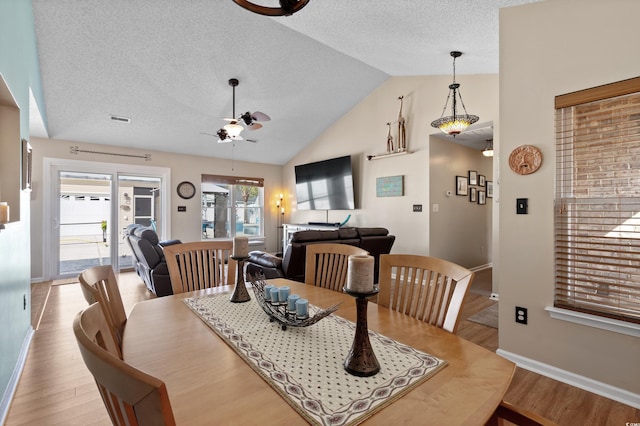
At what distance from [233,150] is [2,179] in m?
4.88

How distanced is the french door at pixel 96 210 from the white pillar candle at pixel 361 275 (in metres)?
6.40

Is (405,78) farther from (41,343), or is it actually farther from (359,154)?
(41,343)

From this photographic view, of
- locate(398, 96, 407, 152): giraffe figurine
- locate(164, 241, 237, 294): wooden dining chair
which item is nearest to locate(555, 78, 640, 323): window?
locate(164, 241, 237, 294): wooden dining chair

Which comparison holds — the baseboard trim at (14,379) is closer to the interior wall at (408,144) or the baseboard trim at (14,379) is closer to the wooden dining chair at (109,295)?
the wooden dining chair at (109,295)

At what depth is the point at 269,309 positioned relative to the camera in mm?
1206

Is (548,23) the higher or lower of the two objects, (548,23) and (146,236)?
the higher

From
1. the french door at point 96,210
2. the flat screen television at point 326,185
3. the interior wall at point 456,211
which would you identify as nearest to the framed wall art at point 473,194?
the interior wall at point 456,211

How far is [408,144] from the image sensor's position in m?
5.15

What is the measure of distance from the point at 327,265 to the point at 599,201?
1795mm

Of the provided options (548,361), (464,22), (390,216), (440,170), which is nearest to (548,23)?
(464,22)

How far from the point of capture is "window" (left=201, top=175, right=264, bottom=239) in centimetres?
718

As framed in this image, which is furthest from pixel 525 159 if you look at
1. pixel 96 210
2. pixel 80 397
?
pixel 96 210

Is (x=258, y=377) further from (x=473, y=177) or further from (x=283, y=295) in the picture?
(x=473, y=177)

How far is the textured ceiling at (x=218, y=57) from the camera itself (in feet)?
9.68
